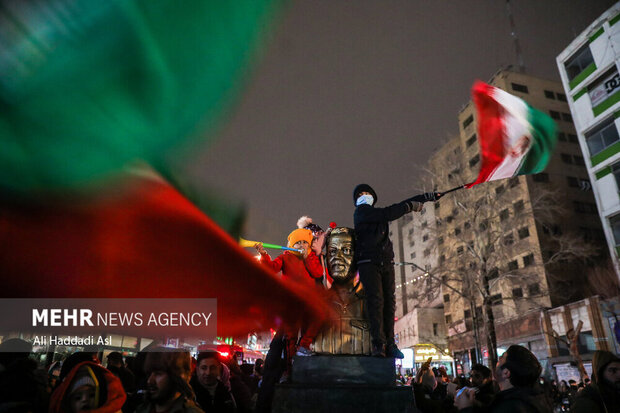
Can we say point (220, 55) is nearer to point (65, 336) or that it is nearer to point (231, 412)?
point (231, 412)

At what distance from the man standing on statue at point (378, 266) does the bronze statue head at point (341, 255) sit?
0.07 m

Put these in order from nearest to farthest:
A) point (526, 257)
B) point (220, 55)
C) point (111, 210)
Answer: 1. point (111, 210)
2. point (220, 55)
3. point (526, 257)

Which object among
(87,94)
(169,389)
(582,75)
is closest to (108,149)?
(87,94)

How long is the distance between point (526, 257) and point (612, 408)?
137ft

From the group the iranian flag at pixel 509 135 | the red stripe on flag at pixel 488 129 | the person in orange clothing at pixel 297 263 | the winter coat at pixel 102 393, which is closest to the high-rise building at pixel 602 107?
the iranian flag at pixel 509 135

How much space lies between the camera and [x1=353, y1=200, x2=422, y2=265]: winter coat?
11.8 ft

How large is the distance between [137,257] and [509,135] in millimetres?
4925

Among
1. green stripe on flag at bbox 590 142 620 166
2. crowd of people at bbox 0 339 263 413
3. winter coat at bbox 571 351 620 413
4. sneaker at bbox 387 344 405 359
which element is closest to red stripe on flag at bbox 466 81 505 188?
winter coat at bbox 571 351 620 413

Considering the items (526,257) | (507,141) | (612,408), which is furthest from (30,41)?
(526,257)

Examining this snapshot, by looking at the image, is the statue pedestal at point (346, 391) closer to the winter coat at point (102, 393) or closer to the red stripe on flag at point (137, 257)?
the red stripe on flag at point (137, 257)

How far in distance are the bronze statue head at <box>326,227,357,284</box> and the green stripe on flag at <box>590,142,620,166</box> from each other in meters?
30.7

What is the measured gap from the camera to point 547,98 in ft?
155

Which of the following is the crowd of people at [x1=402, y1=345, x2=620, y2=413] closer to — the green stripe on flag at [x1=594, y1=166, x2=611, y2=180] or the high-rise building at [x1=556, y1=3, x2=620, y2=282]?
the high-rise building at [x1=556, y1=3, x2=620, y2=282]

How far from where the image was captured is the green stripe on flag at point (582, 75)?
28.7 m
